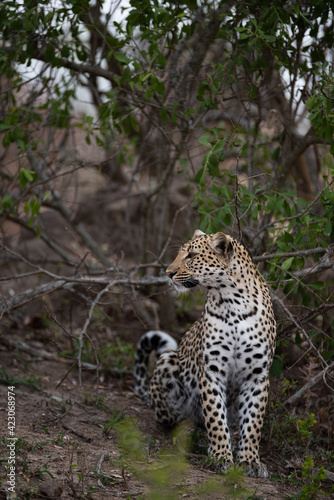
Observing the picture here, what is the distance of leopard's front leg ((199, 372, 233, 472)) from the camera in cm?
474

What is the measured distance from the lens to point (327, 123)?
5352 mm

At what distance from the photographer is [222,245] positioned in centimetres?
491

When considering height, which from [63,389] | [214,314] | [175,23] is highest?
[175,23]

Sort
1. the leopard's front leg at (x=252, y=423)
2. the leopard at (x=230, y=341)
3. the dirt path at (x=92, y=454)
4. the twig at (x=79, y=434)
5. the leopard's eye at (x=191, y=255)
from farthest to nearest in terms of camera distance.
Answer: the twig at (x=79, y=434)
the leopard's eye at (x=191, y=255)
the leopard at (x=230, y=341)
the leopard's front leg at (x=252, y=423)
the dirt path at (x=92, y=454)

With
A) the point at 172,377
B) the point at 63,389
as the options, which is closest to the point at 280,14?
the point at 172,377

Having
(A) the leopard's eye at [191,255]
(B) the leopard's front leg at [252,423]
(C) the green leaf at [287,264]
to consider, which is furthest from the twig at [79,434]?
(C) the green leaf at [287,264]

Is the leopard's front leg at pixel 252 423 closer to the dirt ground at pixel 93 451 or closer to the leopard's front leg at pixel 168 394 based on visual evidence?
the dirt ground at pixel 93 451

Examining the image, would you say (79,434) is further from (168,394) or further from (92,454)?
(168,394)

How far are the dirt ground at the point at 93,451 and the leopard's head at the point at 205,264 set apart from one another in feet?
3.91

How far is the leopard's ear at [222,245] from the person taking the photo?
4883 millimetres

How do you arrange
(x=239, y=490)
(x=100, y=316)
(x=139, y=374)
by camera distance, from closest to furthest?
(x=239, y=490) < (x=139, y=374) < (x=100, y=316)

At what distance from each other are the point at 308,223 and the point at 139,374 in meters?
2.49

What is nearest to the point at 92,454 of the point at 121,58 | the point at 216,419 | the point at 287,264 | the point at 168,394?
the point at 216,419

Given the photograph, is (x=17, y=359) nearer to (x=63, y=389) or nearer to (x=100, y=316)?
(x=63, y=389)
